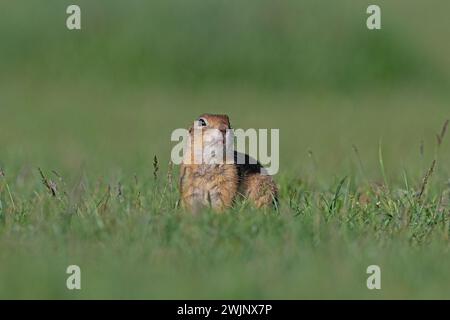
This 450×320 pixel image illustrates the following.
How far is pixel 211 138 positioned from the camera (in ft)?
23.7

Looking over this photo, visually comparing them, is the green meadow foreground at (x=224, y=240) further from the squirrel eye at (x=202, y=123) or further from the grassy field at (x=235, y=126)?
the squirrel eye at (x=202, y=123)

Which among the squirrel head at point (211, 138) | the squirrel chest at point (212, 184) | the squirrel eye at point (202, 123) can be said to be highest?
the squirrel eye at point (202, 123)

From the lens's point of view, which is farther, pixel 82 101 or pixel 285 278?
pixel 82 101

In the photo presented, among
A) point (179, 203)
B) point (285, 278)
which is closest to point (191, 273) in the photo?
point (285, 278)

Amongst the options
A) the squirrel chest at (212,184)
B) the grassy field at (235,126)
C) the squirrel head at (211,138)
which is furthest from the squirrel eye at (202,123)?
the grassy field at (235,126)

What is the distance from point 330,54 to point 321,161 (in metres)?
7.59

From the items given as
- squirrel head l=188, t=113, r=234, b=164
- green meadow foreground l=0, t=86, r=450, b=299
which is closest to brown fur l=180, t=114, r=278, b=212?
squirrel head l=188, t=113, r=234, b=164

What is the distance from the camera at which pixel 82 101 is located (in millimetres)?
17141

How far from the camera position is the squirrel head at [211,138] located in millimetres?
7176

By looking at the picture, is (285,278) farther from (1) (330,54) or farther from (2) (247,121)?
(1) (330,54)

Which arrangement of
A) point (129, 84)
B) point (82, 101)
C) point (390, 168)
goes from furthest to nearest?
point (129, 84) → point (82, 101) → point (390, 168)

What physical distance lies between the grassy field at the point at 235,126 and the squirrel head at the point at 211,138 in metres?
0.27

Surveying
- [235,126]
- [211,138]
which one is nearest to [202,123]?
[211,138]

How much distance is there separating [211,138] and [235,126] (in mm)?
6681
